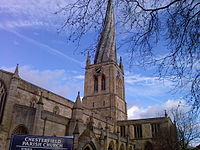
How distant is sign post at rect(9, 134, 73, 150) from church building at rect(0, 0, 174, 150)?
4.00 meters

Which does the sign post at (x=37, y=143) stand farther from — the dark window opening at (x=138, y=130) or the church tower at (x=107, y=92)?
the dark window opening at (x=138, y=130)

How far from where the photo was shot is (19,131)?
78.3ft

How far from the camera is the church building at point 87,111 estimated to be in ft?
74.7

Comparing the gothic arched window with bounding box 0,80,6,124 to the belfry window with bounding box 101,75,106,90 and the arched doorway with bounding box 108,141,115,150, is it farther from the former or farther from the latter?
the belfry window with bounding box 101,75,106,90


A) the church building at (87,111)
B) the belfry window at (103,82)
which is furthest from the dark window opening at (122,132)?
the belfry window at (103,82)

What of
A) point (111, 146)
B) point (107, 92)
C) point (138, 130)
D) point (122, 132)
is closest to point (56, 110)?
point (111, 146)

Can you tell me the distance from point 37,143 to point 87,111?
3430 cm

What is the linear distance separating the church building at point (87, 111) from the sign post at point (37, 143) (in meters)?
4.00

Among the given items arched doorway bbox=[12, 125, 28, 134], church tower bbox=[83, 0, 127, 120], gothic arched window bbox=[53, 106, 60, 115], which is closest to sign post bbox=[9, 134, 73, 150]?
arched doorway bbox=[12, 125, 28, 134]

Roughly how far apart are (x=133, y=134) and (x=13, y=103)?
36.3 metres

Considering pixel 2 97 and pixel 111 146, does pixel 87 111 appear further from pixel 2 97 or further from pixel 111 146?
pixel 2 97

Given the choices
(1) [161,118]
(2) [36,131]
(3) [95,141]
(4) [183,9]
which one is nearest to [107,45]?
(4) [183,9]

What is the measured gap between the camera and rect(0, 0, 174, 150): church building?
74.7ft

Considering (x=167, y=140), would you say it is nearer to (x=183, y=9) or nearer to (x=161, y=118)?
(x=161, y=118)
